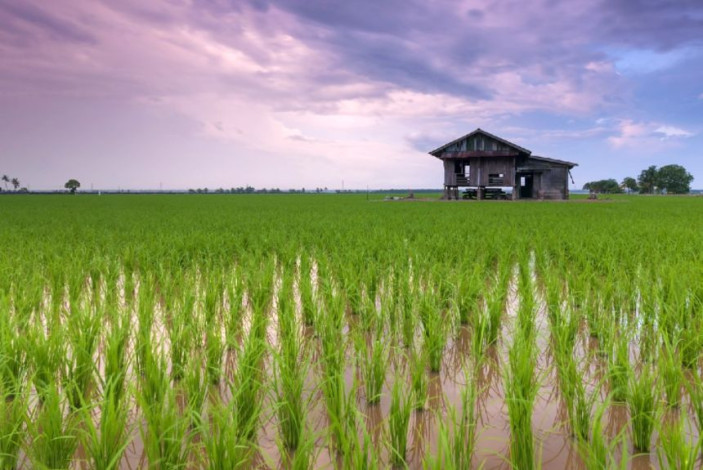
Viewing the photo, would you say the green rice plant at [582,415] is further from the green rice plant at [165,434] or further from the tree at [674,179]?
the tree at [674,179]

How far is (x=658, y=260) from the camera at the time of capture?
6.11 metres

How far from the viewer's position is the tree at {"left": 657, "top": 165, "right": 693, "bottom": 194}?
89938mm

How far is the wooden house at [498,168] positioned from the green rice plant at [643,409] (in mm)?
29391

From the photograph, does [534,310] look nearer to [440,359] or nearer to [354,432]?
[440,359]

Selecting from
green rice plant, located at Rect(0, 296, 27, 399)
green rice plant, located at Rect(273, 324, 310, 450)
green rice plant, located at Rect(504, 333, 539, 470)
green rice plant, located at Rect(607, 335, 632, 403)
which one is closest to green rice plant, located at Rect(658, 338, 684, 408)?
green rice plant, located at Rect(607, 335, 632, 403)

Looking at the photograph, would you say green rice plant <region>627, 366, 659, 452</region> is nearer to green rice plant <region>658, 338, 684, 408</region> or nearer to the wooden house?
green rice plant <region>658, 338, 684, 408</region>

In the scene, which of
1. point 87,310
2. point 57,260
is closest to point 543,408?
point 87,310

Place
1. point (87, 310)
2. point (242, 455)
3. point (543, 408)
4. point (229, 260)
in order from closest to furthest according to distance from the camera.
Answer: point (242, 455)
point (543, 408)
point (87, 310)
point (229, 260)

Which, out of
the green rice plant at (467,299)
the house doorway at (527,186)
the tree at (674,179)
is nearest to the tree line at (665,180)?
the tree at (674,179)

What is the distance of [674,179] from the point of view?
91000mm

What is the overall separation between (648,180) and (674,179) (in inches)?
231

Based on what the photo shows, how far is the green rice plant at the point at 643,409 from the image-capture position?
2010mm

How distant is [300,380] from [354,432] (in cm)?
59

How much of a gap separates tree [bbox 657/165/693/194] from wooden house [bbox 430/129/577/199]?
81.4 m
